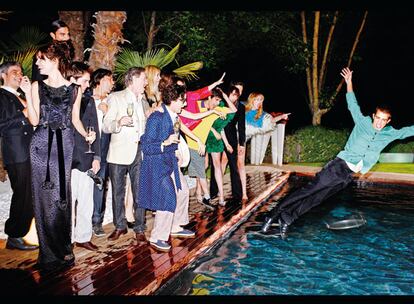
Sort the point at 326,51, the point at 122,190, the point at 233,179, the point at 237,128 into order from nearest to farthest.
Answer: the point at 122,190
the point at 237,128
the point at 233,179
the point at 326,51

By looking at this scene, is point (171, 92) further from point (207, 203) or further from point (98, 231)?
point (207, 203)

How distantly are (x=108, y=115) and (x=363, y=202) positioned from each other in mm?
6243

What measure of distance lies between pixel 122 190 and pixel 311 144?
12503 millimetres

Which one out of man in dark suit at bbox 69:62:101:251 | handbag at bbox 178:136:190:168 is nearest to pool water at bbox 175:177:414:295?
handbag at bbox 178:136:190:168

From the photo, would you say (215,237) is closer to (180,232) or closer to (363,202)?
(180,232)

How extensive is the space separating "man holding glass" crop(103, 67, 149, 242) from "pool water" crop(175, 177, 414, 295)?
119 cm

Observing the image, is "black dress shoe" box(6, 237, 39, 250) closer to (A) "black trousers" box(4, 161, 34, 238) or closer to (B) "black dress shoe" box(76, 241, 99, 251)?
(A) "black trousers" box(4, 161, 34, 238)

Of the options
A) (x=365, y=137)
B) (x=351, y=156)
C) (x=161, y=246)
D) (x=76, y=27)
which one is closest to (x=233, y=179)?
(x=351, y=156)

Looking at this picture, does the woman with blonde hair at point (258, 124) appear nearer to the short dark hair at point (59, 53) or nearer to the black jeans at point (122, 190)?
the black jeans at point (122, 190)

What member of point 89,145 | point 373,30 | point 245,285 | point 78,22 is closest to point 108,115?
point 89,145

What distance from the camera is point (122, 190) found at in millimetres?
5852

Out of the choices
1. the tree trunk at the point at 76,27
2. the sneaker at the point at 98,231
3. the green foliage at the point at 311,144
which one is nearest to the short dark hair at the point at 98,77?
the sneaker at the point at 98,231

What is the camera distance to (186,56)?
14.8 m

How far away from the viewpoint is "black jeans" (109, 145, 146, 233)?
5.78 metres
